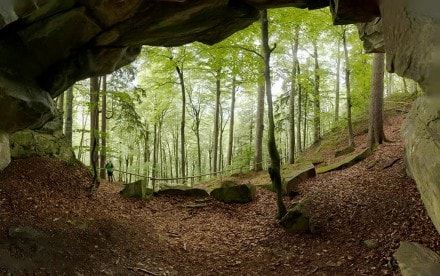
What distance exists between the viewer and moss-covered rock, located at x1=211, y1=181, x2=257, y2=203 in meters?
12.2

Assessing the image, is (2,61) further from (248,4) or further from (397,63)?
(397,63)

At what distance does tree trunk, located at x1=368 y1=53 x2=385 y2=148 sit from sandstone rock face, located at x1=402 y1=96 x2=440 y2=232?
734cm

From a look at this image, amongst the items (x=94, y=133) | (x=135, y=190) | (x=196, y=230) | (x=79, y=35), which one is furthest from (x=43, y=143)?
(x=196, y=230)

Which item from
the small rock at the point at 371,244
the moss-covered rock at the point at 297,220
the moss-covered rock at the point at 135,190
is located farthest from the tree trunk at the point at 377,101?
the moss-covered rock at the point at 135,190

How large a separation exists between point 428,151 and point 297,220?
178 inches

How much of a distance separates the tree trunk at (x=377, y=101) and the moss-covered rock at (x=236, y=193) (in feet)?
18.5

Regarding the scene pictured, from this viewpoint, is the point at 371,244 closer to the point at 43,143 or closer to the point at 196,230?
the point at 196,230

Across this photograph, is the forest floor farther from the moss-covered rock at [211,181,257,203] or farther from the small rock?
the moss-covered rock at [211,181,257,203]

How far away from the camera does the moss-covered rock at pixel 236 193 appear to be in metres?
12.2

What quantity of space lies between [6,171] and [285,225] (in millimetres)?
8314

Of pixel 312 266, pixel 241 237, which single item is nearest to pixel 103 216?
pixel 241 237

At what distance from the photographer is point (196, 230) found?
32.7 ft

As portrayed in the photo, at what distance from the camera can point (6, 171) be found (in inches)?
351

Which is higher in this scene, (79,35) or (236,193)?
(79,35)
